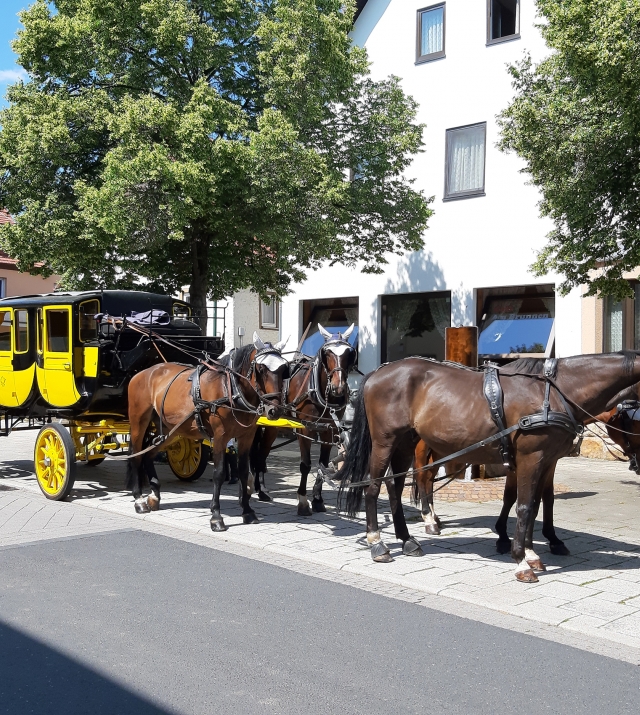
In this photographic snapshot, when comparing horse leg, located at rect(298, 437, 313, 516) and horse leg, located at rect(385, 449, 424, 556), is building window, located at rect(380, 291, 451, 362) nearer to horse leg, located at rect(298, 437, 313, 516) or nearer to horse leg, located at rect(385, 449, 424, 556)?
horse leg, located at rect(298, 437, 313, 516)

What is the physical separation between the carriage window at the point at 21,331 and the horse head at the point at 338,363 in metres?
4.69

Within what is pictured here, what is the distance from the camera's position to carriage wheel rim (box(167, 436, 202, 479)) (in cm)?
1181

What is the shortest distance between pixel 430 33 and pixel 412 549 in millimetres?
14243

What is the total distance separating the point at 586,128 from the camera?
987cm

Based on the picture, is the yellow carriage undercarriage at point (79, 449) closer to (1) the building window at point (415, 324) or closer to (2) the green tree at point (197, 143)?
(2) the green tree at point (197, 143)

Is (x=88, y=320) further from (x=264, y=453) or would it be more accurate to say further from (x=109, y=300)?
(x=264, y=453)

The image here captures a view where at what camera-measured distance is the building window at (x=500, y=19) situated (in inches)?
679

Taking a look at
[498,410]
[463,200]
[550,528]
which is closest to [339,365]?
[498,410]

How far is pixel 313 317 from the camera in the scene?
2094 centimetres

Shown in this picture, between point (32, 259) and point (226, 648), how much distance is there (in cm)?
1052

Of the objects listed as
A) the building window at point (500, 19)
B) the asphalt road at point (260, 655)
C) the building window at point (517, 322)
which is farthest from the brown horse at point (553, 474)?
the building window at point (500, 19)

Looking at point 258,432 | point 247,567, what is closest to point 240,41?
point 258,432

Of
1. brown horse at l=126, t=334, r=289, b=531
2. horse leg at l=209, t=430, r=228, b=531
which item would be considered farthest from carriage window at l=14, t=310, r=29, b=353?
horse leg at l=209, t=430, r=228, b=531

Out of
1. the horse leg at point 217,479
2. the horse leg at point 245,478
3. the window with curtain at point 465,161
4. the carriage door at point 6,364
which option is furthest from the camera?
the window with curtain at point 465,161
